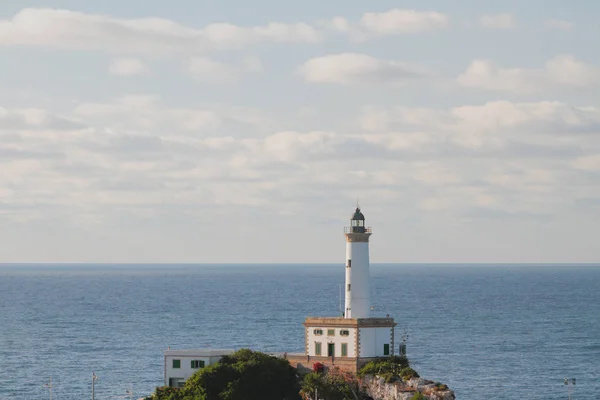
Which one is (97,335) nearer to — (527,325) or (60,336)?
(60,336)

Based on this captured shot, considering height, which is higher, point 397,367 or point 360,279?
point 360,279

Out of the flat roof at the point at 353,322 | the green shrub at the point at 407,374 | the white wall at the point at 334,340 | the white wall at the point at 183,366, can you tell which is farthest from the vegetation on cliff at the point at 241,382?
the green shrub at the point at 407,374

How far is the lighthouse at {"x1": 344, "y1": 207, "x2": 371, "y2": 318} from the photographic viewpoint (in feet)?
312

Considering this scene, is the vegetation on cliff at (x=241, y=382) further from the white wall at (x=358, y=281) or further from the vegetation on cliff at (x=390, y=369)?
the white wall at (x=358, y=281)

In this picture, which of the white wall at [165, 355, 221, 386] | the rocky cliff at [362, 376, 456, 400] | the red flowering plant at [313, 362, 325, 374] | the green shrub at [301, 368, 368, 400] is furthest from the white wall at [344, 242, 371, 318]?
the white wall at [165, 355, 221, 386]

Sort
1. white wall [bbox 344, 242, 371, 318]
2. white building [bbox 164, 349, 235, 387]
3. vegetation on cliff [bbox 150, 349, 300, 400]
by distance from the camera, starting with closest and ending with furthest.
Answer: vegetation on cliff [bbox 150, 349, 300, 400], white building [bbox 164, 349, 235, 387], white wall [bbox 344, 242, 371, 318]

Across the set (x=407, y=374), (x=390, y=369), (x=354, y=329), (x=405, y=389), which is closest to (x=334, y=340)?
(x=354, y=329)

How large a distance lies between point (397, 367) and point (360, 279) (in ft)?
33.0

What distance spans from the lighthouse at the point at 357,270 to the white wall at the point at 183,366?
13739mm

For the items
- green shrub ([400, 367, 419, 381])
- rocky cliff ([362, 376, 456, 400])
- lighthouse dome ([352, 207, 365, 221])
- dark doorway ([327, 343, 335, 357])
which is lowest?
rocky cliff ([362, 376, 456, 400])

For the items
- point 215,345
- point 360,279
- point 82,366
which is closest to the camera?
point 360,279

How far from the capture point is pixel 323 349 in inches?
A: 3688

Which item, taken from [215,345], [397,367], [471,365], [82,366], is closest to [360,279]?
[397,367]

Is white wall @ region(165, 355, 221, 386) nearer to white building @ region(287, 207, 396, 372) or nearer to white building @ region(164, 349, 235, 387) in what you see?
white building @ region(164, 349, 235, 387)
